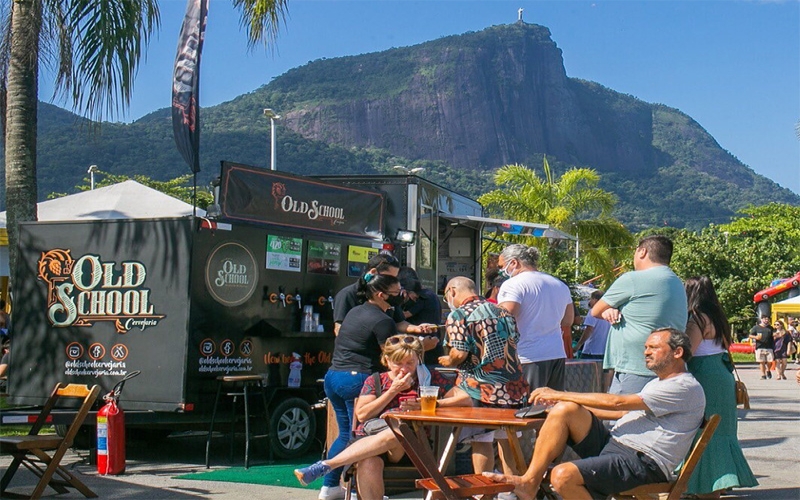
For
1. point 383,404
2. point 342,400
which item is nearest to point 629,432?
point 383,404

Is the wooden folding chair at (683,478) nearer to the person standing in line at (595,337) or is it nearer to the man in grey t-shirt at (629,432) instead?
the man in grey t-shirt at (629,432)

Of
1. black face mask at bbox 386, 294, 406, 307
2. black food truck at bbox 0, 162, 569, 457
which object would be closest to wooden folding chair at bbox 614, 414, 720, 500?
black face mask at bbox 386, 294, 406, 307

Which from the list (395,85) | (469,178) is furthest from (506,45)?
(469,178)

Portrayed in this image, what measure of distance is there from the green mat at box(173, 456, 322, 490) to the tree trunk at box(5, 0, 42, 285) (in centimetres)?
418

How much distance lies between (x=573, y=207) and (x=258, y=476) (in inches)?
968

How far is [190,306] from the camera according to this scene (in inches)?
340

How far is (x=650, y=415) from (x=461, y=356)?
1294 millimetres

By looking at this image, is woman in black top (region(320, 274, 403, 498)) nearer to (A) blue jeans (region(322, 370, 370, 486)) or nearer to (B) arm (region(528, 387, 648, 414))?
(A) blue jeans (region(322, 370, 370, 486))

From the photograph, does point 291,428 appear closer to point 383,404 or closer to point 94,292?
point 94,292

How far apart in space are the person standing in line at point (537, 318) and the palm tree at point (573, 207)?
2339 centimetres

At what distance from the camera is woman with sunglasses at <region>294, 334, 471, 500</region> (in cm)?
593

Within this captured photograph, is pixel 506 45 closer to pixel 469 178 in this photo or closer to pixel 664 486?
pixel 469 178

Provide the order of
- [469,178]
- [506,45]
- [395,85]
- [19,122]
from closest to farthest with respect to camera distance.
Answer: [19,122], [469,178], [395,85], [506,45]

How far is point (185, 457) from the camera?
9711 mm
